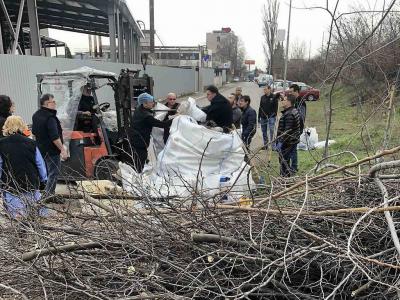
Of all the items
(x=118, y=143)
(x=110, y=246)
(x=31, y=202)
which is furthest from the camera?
(x=118, y=143)

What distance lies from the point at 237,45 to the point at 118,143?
89315mm

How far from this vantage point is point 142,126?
20.2 ft

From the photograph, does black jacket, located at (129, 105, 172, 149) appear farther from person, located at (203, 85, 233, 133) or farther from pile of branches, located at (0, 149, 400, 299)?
pile of branches, located at (0, 149, 400, 299)

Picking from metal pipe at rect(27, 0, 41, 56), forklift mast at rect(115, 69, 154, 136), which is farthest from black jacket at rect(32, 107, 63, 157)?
metal pipe at rect(27, 0, 41, 56)

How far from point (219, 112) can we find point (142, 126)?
1.34 m

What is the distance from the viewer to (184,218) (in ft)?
7.93

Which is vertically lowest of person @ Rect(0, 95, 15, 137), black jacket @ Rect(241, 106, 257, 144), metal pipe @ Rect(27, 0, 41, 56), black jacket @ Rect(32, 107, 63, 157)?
black jacket @ Rect(241, 106, 257, 144)


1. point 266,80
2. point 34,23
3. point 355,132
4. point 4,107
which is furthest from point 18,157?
point 266,80

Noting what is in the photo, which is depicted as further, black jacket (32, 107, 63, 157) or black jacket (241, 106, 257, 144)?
black jacket (241, 106, 257, 144)

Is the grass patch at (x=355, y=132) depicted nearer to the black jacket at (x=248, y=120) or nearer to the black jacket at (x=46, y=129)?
the black jacket at (x=248, y=120)

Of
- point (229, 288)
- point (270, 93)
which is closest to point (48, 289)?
point (229, 288)

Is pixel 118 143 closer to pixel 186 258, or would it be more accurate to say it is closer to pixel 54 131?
pixel 54 131

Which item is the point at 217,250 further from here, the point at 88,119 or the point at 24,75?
the point at 24,75

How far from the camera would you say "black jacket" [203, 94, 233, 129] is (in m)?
6.66
